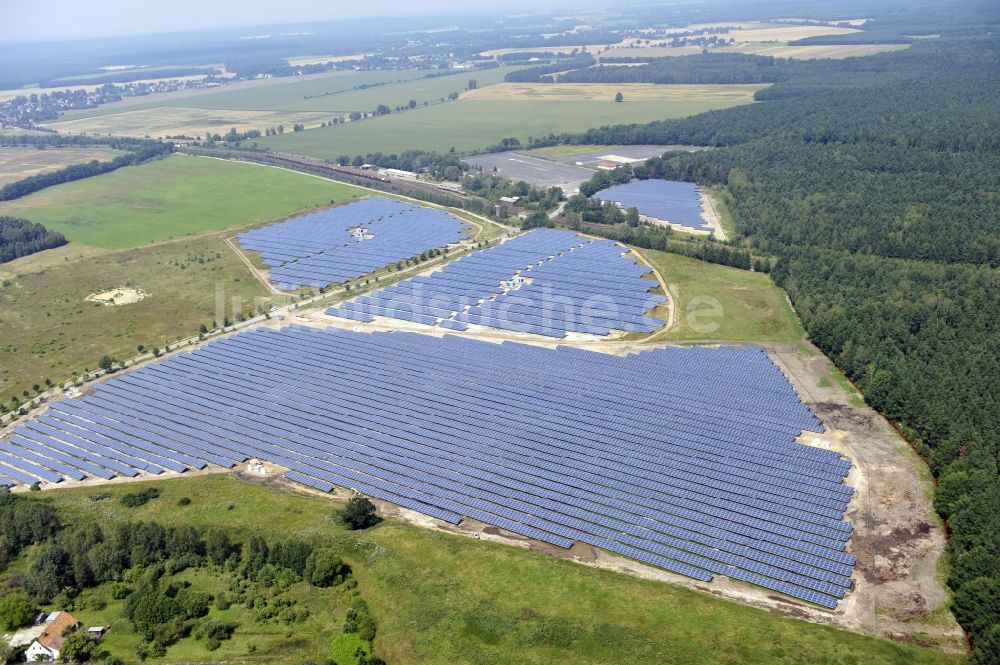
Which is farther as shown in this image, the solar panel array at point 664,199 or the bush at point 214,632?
the solar panel array at point 664,199

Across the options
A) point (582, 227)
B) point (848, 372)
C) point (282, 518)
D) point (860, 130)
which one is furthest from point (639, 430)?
point (860, 130)

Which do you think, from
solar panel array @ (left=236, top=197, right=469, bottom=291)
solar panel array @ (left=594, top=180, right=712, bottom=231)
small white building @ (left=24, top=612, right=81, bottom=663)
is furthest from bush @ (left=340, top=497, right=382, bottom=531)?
solar panel array @ (left=594, top=180, right=712, bottom=231)

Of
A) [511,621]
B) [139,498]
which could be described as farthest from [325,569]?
[139,498]

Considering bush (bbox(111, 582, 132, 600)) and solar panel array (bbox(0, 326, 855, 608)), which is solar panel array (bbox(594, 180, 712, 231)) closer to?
solar panel array (bbox(0, 326, 855, 608))

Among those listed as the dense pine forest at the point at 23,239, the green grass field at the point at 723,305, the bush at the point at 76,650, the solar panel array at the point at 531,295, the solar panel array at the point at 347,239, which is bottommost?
the bush at the point at 76,650

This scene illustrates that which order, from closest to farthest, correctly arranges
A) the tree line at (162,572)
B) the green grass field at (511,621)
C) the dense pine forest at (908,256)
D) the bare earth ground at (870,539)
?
1. the green grass field at (511,621)
2. the bare earth ground at (870,539)
3. the tree line at (162,572)
4. the dense pine forest at (908,256)

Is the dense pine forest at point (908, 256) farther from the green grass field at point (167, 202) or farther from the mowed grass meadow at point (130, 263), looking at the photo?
the mowed grass meadow at point (130, 263)

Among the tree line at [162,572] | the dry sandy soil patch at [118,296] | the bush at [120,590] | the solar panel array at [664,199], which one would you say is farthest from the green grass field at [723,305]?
the dry sandy soil patch at [118,296]
